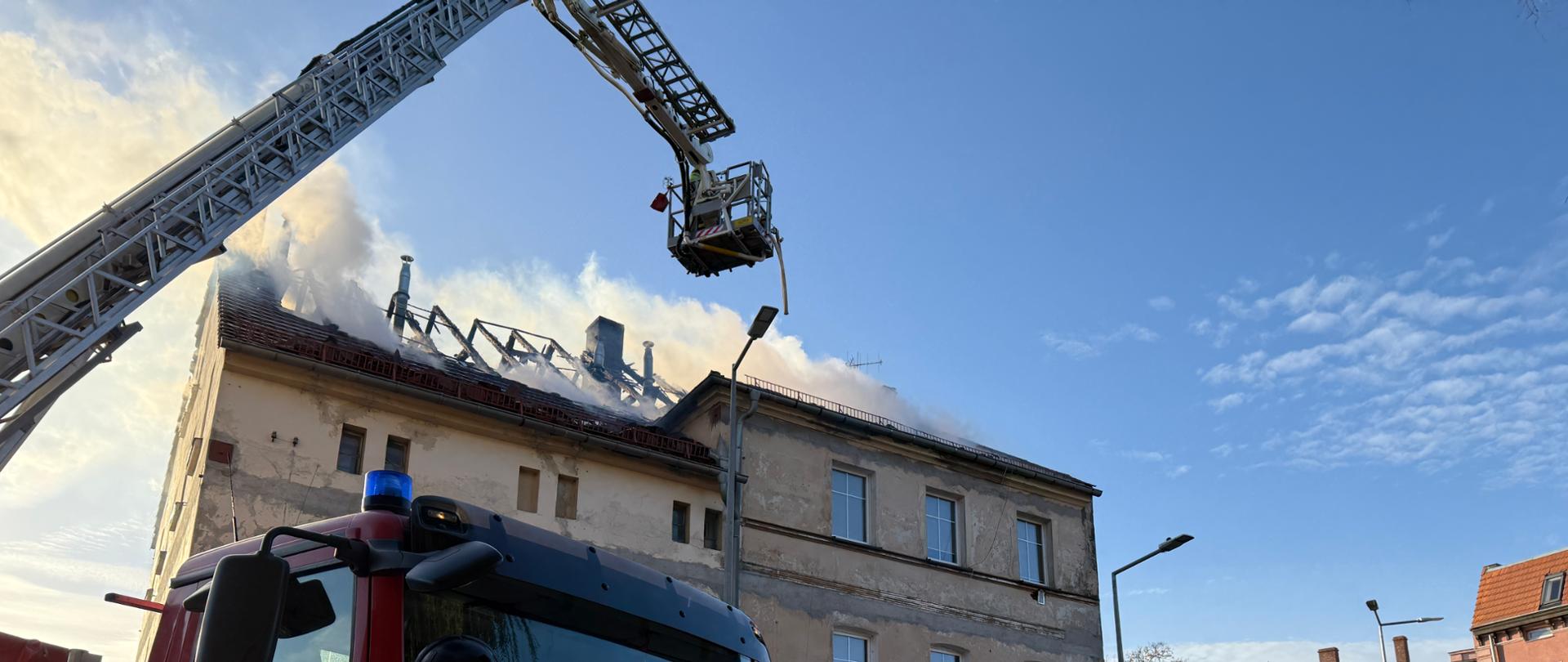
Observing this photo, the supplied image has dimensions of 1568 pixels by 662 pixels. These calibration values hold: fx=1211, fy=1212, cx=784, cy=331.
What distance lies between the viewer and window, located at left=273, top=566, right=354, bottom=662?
15.1 feet

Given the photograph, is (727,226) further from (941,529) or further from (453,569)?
(453,569)

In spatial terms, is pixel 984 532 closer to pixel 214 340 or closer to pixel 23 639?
pixel 214 340

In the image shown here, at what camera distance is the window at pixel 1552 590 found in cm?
4209

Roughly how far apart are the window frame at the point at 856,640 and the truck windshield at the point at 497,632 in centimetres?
1597

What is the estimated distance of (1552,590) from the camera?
1677 inches

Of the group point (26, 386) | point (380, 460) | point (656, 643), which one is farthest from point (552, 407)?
point (656, 643)

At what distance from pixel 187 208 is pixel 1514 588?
157 ft

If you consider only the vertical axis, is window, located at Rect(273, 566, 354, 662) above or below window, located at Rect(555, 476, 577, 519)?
below

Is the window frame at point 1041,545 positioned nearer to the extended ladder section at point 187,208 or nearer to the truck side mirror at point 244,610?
the extended ladder section at point 187,208

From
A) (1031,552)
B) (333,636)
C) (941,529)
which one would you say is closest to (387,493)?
(333,636)

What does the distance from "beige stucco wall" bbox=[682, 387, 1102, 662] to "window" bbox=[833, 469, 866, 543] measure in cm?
17

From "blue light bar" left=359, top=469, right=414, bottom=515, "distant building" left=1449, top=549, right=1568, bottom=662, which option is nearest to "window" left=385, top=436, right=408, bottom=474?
"blue light bar" left=359, top=469, right=414, bottom=515

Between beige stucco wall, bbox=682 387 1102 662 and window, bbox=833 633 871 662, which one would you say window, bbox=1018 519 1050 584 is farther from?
window, bbox=833 633 871 662

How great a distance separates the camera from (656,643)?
552cm
